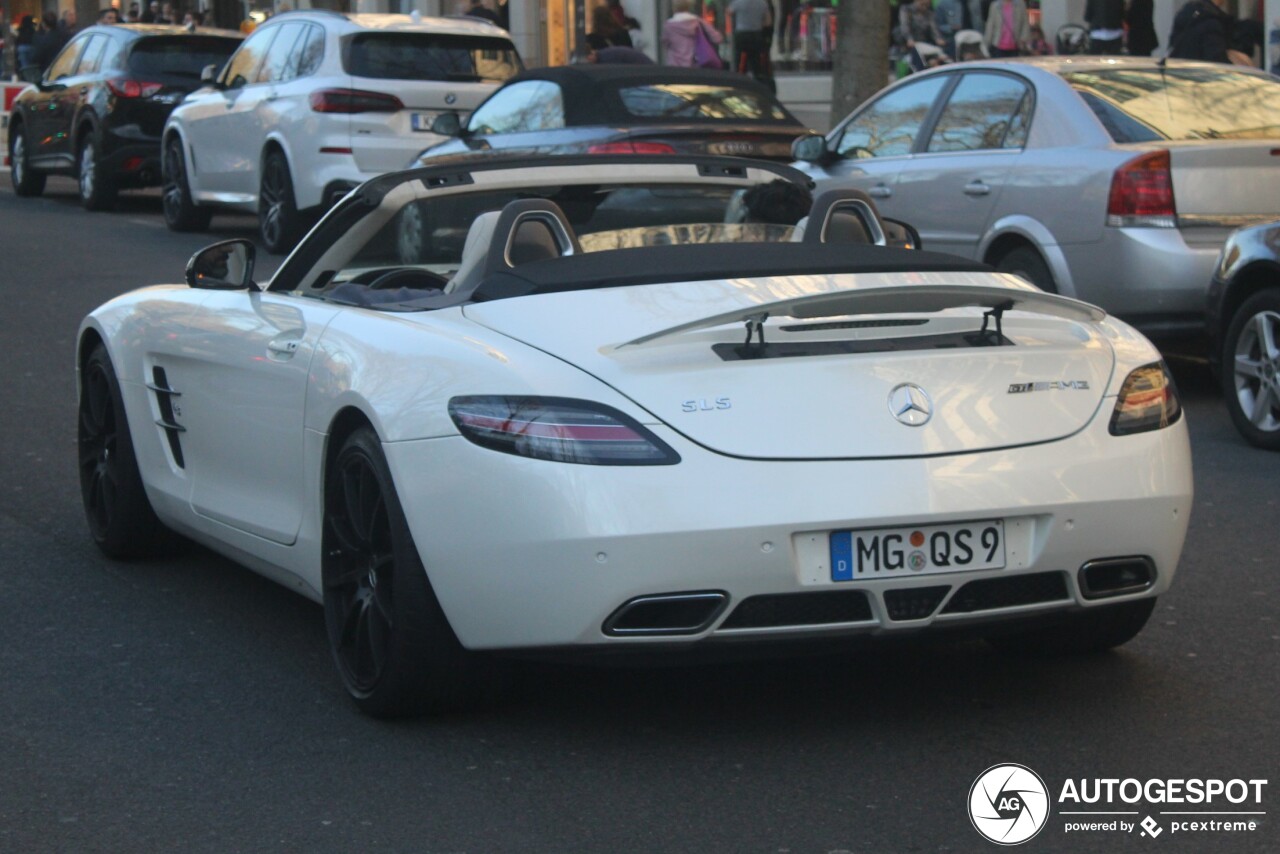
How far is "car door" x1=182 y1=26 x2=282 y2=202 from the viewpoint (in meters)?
17.3

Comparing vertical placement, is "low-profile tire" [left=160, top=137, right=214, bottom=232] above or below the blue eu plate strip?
below

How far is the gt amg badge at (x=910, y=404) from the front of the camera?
4.34m

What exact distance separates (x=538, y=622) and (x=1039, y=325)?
1356mm

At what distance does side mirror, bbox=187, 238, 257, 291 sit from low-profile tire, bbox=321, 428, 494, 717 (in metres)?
1.21

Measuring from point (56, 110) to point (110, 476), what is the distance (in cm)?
1649

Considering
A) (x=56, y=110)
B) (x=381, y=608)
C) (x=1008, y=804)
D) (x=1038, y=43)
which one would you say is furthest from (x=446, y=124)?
(x=1008, y=804)

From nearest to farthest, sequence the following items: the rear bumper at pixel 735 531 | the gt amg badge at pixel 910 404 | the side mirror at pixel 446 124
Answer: the rear bumper at pixel 735 531
the gt amg badge at pixel 910 404
the side mirror at pixel 446 124

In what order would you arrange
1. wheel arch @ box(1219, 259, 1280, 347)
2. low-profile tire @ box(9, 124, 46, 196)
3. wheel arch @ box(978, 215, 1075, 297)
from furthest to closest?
low-profile tire @ box(9, 124, 46, 196) → wheel arch @ box(978, 215, 1075, 297) → wheel arch @ box(1219, 259, 1280, 347)

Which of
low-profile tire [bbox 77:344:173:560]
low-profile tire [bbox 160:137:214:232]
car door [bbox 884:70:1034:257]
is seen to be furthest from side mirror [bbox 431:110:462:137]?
low-profile tire [bbox 77:344:173:560]

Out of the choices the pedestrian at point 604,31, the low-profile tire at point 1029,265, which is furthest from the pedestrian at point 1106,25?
the low-profile tire at point 1029,265

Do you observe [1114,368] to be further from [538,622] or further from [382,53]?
[382,53]

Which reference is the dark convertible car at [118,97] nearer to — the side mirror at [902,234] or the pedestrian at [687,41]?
the pedestrian at [687,41]

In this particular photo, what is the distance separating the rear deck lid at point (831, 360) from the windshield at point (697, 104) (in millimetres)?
8875

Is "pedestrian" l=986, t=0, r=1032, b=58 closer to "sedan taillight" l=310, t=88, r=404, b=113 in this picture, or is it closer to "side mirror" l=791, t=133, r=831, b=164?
"sedan taillight" l=310, t=88, r=404, b=113
